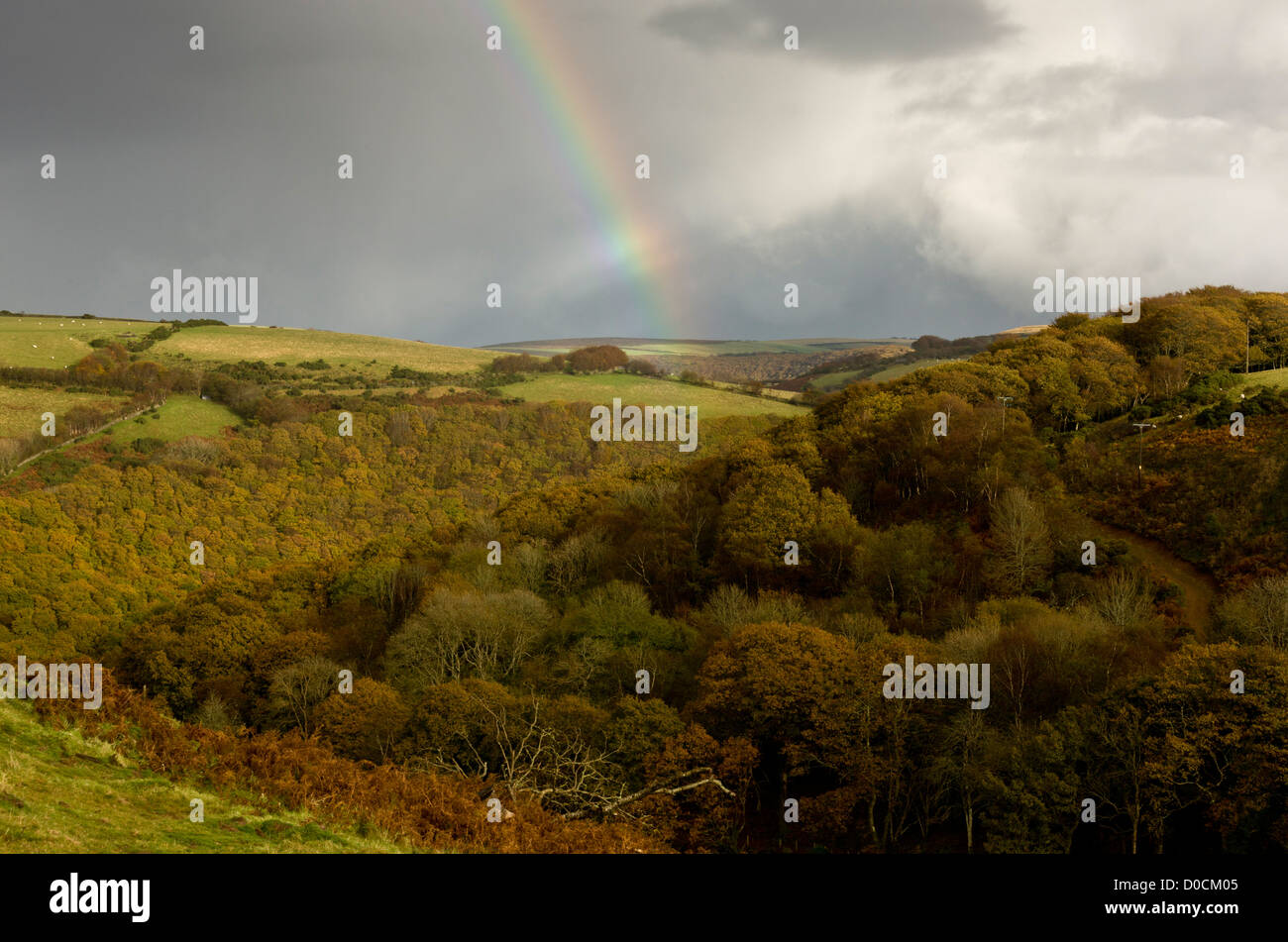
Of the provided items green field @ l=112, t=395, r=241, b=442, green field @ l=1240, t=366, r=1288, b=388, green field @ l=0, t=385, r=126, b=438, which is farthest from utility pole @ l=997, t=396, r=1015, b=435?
green field @ l=0, t=385, r=126, b=438

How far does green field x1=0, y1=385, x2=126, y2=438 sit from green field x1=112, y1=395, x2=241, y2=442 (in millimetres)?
9300

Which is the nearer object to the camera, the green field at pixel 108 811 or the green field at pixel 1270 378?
the green field at pixel 108 811

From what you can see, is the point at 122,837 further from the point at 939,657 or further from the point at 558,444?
the point at 558,444

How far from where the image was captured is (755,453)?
91688 mm

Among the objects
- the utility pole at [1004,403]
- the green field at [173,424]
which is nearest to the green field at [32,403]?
the green field at [173,424]

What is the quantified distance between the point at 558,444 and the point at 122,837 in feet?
605

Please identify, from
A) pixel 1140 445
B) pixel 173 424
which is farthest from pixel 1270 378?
pixel 173 424

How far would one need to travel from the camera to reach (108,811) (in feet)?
49.6

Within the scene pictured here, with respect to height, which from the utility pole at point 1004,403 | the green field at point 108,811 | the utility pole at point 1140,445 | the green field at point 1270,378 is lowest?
the green field at point 108,811

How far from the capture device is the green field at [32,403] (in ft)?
581

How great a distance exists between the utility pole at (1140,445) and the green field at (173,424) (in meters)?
159

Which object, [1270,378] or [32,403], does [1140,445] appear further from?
[32,403]

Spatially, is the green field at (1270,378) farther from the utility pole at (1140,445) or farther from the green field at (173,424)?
the green field at (173,424)
